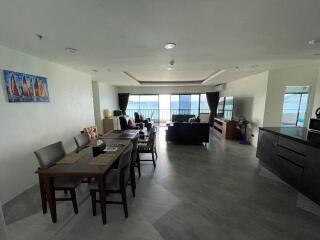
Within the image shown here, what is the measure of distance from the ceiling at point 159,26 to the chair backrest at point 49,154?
142cm

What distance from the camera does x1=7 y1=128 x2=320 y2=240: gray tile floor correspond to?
5.63 feet

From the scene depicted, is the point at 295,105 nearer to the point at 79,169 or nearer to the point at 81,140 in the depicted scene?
the point at 81,140

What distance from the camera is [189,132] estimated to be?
4930mm

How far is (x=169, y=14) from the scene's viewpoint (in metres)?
1.39

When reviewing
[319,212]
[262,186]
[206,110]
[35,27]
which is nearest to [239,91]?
[206,110]

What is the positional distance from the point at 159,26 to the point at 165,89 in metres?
6.70

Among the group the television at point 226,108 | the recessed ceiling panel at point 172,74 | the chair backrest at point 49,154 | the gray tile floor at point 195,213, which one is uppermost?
the recessed ceiling panel at point 172,74

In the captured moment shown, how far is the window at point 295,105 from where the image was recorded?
6.84 metres

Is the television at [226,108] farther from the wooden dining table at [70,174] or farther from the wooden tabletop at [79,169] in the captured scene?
the wooden dining table at [70,174]

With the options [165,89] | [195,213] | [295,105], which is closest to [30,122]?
[195,213]

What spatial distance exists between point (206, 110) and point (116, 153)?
24.2 ft

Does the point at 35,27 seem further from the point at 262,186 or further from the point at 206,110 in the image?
the point at 206,110

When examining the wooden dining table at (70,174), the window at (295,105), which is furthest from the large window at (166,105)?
the wooden dining table at (70,174)

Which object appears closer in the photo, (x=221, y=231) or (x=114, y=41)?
(x=221, y=231)
